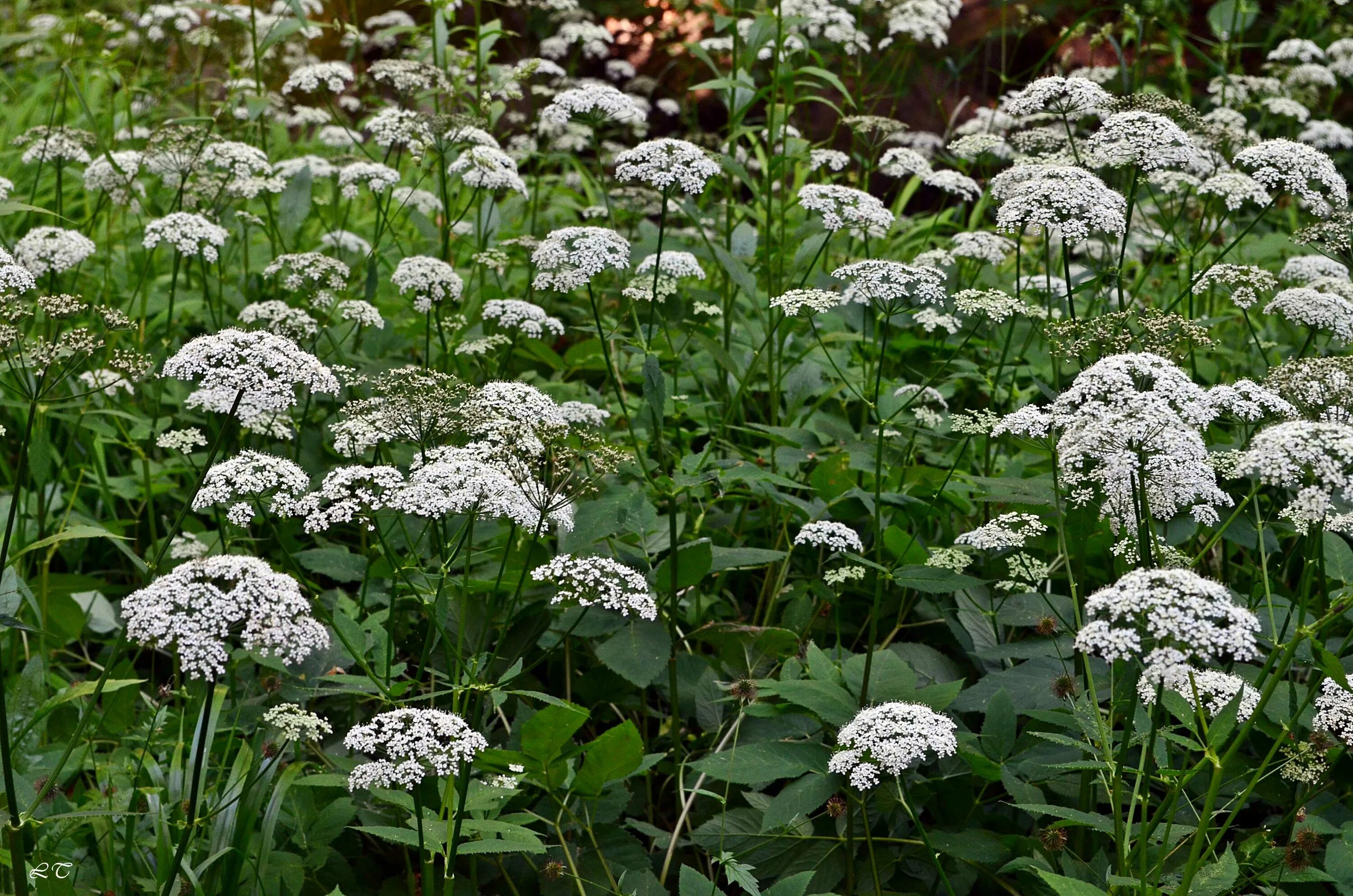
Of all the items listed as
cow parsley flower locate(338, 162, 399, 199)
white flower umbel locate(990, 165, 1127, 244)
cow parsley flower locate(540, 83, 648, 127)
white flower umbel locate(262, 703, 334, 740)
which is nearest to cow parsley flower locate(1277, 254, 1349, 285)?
white flower umbel locate(990, 165, 1127, 244)

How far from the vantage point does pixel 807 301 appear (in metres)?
3.25

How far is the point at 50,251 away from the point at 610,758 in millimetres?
2577

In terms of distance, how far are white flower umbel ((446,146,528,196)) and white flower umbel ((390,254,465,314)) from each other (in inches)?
15.5

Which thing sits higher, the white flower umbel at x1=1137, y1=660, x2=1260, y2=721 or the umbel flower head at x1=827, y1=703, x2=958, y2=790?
the white flower umbel at x1=1137, y1=660, x2=1260, y2=721

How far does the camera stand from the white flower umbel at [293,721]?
238 cm

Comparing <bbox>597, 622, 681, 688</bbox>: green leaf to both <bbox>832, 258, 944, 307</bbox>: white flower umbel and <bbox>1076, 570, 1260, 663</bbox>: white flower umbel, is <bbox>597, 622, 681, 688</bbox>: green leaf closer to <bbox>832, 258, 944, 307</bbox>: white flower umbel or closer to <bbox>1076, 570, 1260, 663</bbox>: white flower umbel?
<bbox>832, 258, 944, 307</bbox>: white flower umbel

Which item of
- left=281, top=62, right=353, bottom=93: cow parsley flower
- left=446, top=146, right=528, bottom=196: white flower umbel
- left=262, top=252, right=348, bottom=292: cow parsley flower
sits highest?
left=281, top=62, right=353, bottom=93: cow parsley flower

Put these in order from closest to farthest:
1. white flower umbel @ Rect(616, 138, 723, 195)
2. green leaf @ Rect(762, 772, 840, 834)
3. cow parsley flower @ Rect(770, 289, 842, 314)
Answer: green leaf @ Rect(762, 772, 840, 834) < white flower umbel @ Rect(616, 138, 723, 195) < cow parsley flower @ Rect(770, 289, 842, 314)

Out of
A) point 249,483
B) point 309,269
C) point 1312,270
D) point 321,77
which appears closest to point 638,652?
point 249,483

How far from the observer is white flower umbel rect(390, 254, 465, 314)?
380 cm

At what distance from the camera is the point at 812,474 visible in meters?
3.73

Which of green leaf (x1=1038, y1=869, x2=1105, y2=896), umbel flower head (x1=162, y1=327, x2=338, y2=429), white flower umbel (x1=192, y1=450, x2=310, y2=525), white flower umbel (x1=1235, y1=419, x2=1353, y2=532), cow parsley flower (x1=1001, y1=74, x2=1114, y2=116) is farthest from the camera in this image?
cow parsley flower (x1=1001, y1=74, x2=1114, y2=116)

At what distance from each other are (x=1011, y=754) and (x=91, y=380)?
2946 mm

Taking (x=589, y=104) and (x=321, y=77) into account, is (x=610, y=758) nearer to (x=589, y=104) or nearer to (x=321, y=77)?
(x=589, y=104)
